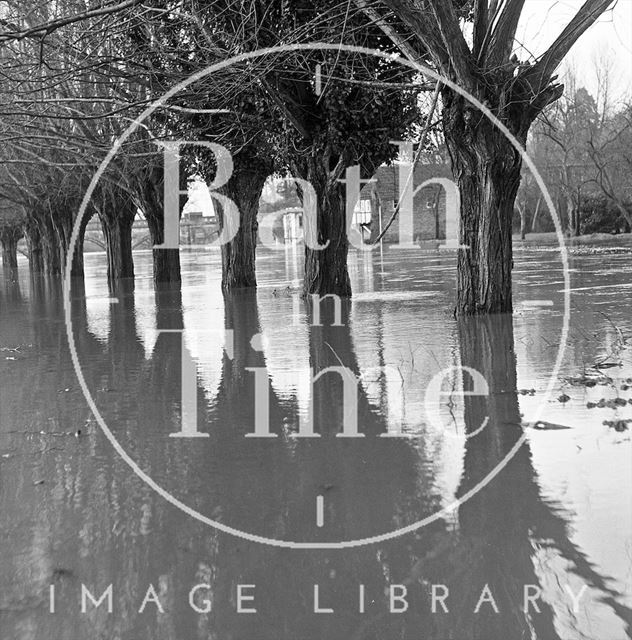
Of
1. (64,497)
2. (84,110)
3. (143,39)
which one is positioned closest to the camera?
(64,497)

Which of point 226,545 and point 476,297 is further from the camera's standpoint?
point 476,297

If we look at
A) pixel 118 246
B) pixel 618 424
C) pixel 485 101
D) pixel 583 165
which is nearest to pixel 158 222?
pixel 118 246

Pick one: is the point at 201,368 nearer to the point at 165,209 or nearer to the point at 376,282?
the point at 376,282

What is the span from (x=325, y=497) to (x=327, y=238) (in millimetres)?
12966

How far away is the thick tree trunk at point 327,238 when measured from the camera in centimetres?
1716

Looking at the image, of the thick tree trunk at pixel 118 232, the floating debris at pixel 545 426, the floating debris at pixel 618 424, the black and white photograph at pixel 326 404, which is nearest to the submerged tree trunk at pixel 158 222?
the thick tree trunk at pixel 118 232

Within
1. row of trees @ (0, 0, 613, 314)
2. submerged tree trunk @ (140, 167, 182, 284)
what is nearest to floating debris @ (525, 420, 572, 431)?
row of trees @ (0, 0, 613, 314)

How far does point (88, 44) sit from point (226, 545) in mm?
11202

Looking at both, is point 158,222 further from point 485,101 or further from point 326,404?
point 326,404

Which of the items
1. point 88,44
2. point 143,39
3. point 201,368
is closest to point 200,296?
point 143,39

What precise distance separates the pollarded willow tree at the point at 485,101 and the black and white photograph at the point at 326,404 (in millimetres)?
33

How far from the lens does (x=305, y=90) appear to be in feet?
53.7

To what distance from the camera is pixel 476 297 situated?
13148mm

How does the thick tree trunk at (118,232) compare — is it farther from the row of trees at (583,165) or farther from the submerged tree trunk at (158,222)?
the row of trees at (583,165)
